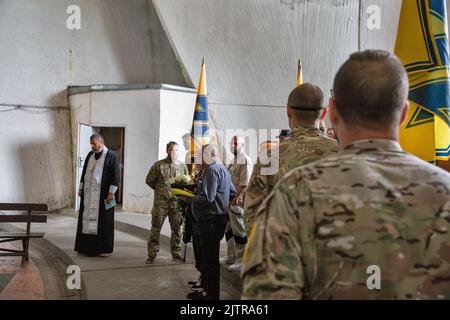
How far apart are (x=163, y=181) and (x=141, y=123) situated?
4.52 meters

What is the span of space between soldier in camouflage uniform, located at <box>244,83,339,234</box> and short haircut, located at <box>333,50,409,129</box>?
1058 millimetres

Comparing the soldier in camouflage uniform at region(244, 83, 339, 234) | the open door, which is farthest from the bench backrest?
the soldier in camouflage uniform at region(244, 83, 339, 234)

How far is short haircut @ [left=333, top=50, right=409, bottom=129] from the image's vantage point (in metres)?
1.03

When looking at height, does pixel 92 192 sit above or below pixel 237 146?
below

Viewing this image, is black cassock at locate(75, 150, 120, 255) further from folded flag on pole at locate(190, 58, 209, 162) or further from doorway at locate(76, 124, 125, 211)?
doorway at locate(76, 124, 125, 211)

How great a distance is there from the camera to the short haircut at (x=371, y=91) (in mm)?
1029

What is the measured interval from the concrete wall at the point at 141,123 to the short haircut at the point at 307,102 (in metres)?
7.51

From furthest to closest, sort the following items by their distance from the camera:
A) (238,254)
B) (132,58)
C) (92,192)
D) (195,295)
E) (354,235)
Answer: (132,58)
(92,192)
(238,254)
(195,295)
(354,235)

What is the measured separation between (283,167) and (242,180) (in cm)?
288

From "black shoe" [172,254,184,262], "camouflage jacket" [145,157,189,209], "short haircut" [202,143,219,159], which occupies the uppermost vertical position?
"short haircut" [202,143,219,159]

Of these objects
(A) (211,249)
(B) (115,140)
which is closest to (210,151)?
(A) (211,249)

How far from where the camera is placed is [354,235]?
0.95 meters

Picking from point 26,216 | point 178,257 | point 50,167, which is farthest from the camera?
point 50,167

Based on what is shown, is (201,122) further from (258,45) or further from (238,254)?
(258,45)
